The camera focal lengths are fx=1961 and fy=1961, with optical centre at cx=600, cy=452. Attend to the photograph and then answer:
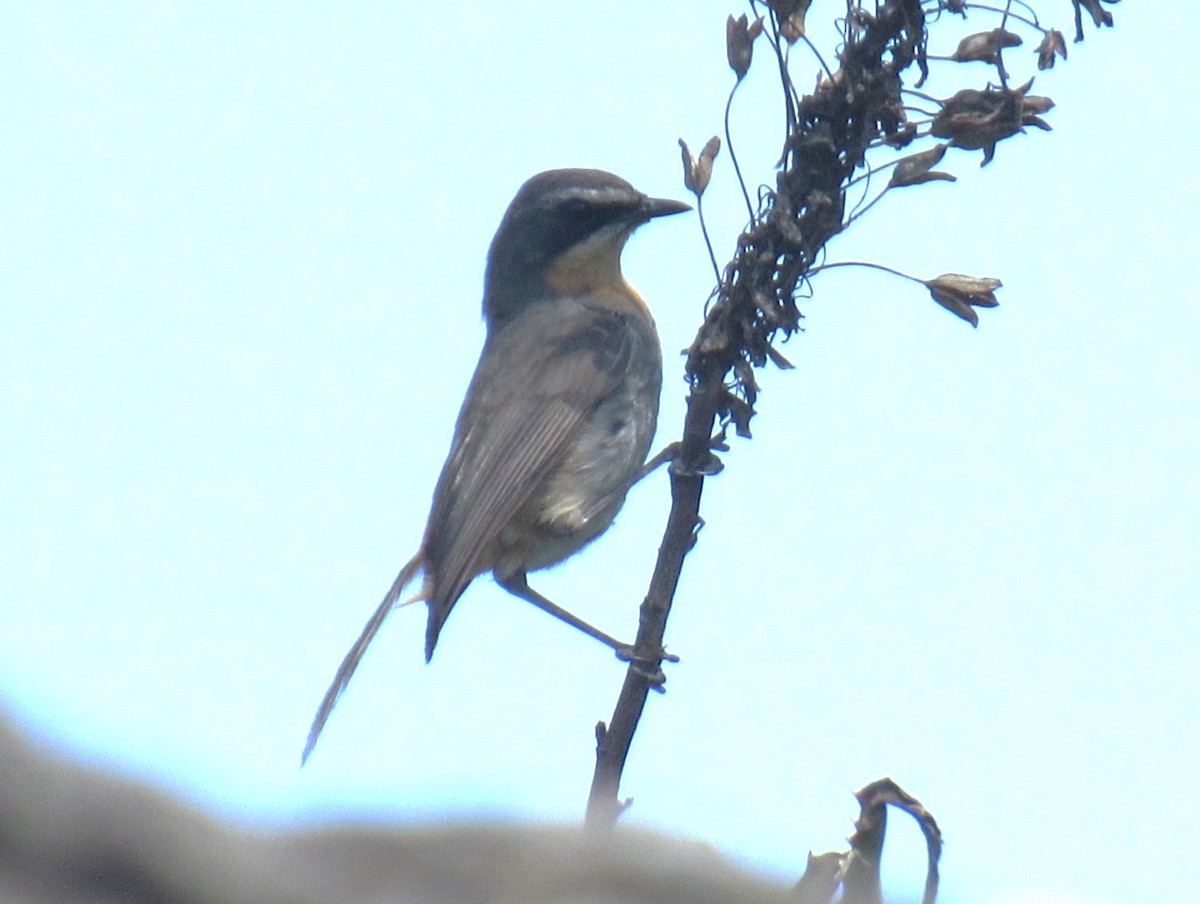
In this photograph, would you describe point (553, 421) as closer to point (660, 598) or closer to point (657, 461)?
point (657, 461)

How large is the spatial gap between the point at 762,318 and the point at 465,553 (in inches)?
115

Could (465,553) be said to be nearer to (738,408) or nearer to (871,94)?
(738,408)

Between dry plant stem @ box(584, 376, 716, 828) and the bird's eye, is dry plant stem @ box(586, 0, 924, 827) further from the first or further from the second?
the bird's eye

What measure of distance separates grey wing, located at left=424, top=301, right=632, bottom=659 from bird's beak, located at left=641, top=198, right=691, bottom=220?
0.59m

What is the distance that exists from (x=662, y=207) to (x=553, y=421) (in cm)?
126

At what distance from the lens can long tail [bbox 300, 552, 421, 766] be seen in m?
8.58

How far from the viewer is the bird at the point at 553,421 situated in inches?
367

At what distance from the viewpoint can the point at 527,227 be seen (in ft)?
35.4

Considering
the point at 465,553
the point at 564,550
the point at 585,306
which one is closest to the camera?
the point at 465,553

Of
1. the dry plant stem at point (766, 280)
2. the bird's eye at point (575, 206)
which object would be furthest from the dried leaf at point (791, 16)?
the bird's eye at point (575, 206)

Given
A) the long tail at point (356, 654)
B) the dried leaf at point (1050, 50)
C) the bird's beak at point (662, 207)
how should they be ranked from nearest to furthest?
the dried leaf at point (1050, 50) → the long tail at point (356, 654) → the bird's beak at point (662, 207)

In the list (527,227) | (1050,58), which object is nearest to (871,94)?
(1050,58)

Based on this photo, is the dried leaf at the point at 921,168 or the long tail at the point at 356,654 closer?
the dried leaf at the point at 921,168

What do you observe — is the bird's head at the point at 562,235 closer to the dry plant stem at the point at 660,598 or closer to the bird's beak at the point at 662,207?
the bird's beak at the point at 662,207
